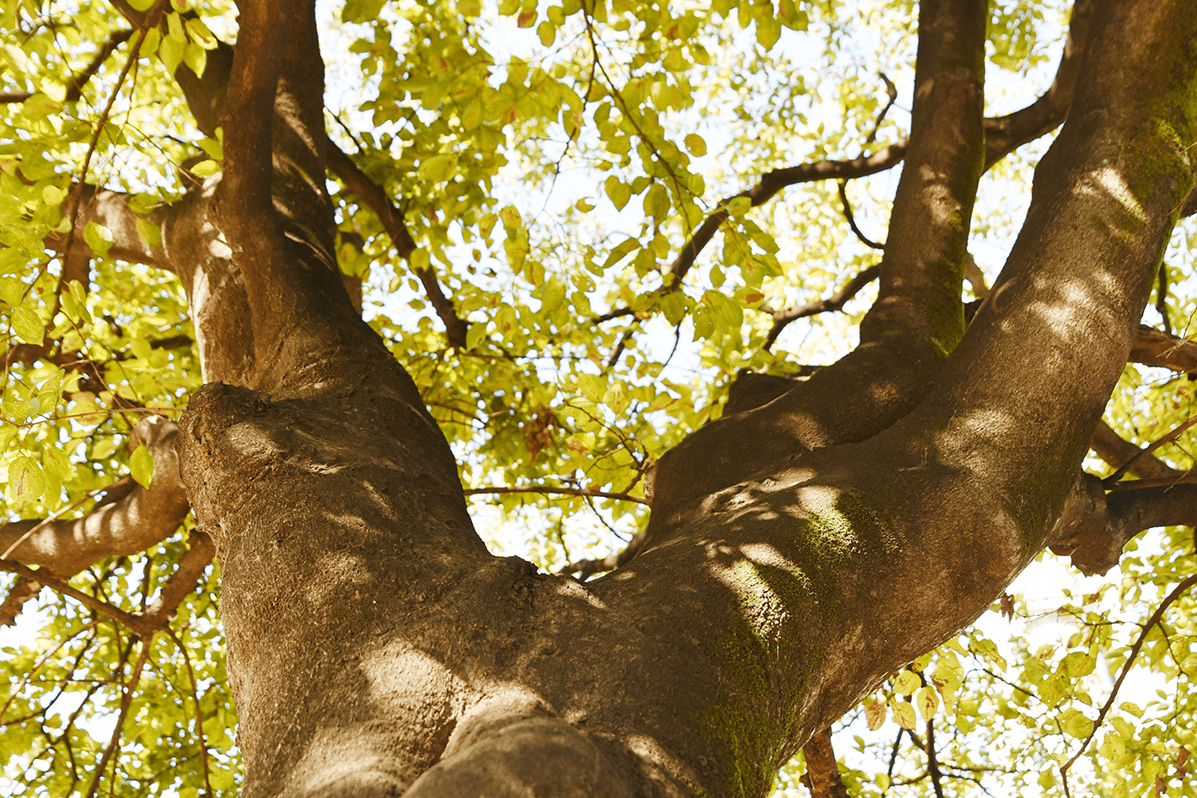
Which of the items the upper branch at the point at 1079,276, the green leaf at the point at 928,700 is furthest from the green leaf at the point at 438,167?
the green leaf at the point at 928,700

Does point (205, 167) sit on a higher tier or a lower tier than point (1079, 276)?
higher

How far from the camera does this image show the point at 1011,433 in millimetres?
2268

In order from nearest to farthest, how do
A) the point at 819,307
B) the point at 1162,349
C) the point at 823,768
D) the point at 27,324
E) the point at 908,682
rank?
the point at 27,324 < the point at 908,682 < the point at 1162,349 < the point at 823,768 < the point at 819,307

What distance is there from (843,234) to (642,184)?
7.22 meters

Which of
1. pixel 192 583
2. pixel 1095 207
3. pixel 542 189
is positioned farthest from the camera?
pixel 542 189

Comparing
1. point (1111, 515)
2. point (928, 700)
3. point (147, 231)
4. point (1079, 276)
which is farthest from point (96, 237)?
point (1111, 515)

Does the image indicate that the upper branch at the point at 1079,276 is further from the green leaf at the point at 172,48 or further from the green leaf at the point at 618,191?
the green leaf at the point at 172,48

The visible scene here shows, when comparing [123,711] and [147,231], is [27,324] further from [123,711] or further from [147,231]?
[123,711]

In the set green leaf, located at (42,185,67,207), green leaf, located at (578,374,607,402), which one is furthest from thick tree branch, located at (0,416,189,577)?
green leaf, located at (578,374,607,402)

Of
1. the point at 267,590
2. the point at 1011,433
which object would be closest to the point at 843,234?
the point at 1011,433

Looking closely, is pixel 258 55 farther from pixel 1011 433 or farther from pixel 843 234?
pixel 843 234

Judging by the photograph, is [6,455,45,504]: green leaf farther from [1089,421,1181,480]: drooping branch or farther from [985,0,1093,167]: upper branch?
[1089,421,1181,480]: drooping branch

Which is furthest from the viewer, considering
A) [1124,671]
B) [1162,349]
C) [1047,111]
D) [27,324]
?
[1047,111]

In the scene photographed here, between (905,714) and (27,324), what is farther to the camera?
(905,714)
